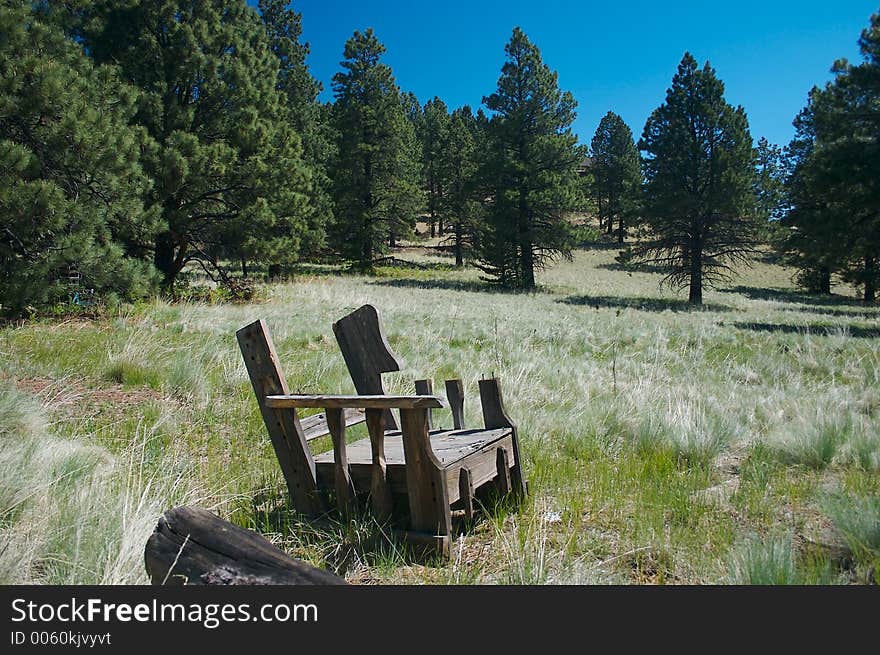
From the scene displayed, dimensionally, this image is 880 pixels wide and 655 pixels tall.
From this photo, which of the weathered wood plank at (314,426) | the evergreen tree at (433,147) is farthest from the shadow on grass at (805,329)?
the evergreen tree at (433,147)

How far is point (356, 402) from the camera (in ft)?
9.57

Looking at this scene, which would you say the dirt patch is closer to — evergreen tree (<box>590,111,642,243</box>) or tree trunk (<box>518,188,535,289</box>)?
tree trunk (<box>518,188,535,289</box>)

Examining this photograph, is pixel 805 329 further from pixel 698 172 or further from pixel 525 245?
pixel 525 245

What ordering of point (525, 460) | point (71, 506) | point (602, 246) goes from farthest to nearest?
point (602, 246)
point (525, 460)
point (71, 506)

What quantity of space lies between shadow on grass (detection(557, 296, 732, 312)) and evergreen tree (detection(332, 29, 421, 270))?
14.0 meters

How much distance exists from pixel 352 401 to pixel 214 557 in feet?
3.41

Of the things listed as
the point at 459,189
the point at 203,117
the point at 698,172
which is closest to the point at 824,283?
the point at 698,172

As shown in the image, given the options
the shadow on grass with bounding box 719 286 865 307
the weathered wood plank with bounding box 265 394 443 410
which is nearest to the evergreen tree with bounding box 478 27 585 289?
the shadow on grass with bounding box 719 286 865 307

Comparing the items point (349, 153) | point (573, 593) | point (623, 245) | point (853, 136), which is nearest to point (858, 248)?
point (853, 136)

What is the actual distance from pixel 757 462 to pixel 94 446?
4.67m

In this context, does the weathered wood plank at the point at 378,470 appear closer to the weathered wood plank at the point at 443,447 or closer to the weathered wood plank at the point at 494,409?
the weathered wood plank at the point at 443,447

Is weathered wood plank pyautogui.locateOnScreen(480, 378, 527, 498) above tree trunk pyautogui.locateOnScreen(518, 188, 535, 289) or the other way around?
the other way around

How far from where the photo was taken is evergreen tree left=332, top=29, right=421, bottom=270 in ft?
112

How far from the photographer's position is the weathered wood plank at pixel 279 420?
10.5 feet
